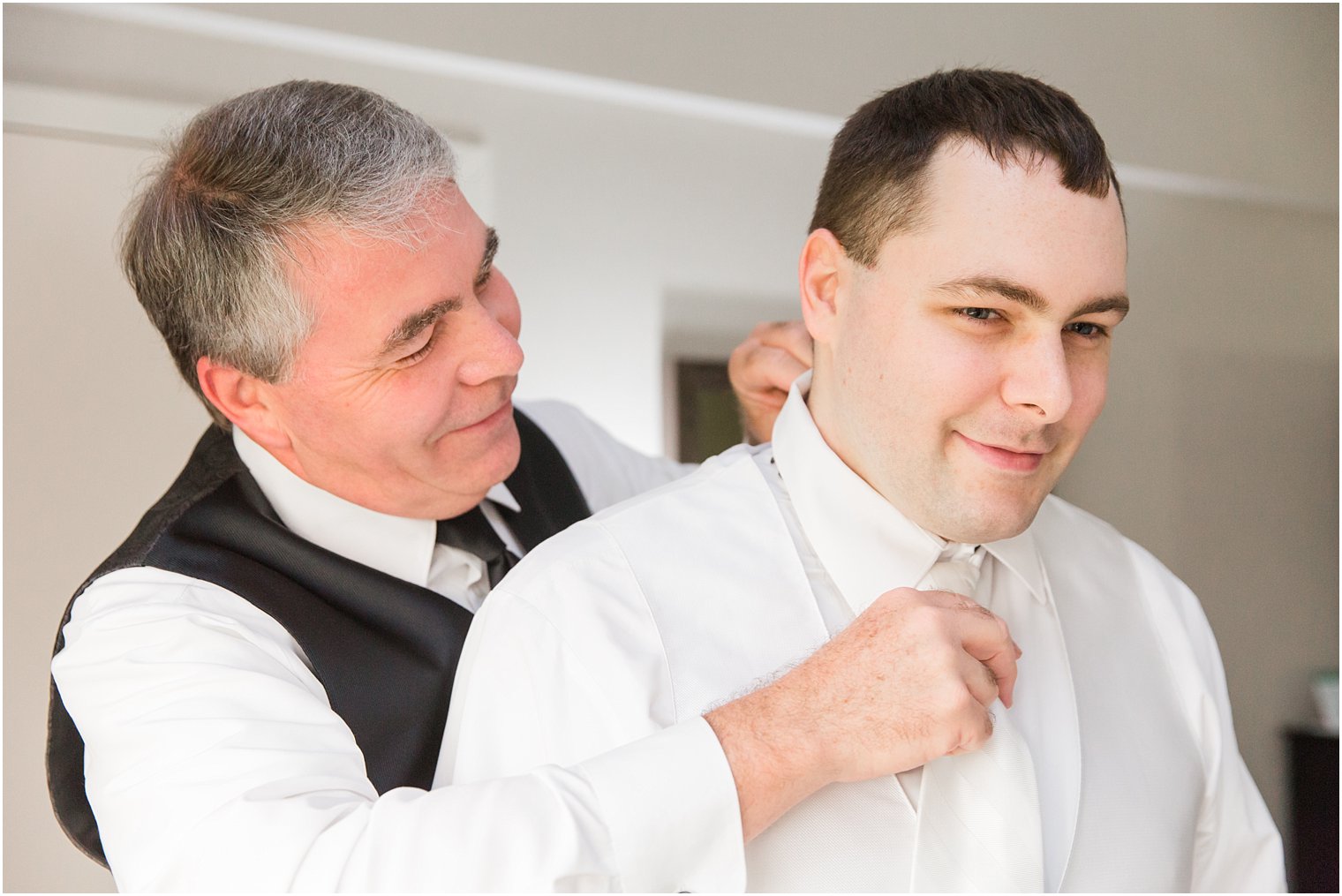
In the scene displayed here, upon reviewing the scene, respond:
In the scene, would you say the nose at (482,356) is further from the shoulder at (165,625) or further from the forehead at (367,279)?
the shoulder at (165,625)

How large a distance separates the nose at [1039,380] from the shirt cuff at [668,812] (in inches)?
19.5

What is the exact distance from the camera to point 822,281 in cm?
152

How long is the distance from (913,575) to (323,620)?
2.62 feet

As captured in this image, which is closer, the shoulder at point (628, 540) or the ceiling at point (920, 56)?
the shoulder at point (628, 540)

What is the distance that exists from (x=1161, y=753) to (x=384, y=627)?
1045mm

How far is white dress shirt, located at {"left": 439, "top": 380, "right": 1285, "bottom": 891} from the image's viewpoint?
1.32 metres

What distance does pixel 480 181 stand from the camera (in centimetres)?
327

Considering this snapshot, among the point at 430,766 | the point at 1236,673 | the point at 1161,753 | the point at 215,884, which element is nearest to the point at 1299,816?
the point at 1236,673

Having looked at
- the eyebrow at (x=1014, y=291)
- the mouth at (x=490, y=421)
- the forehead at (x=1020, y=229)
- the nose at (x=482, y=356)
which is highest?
the forehead at (x=1020, y=229)

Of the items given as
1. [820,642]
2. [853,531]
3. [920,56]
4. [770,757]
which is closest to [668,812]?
[770,757]

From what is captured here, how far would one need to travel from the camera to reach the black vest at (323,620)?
1.65 m

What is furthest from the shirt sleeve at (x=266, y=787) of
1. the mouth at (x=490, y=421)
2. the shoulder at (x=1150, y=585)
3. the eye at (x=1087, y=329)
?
the shoulder at (x=1150, y=585)

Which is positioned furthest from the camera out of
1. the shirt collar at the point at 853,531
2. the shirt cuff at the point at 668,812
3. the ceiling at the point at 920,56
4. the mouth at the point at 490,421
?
the ceiling at the point at 920,56

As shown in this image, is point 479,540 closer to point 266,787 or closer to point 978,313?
point 266,787
